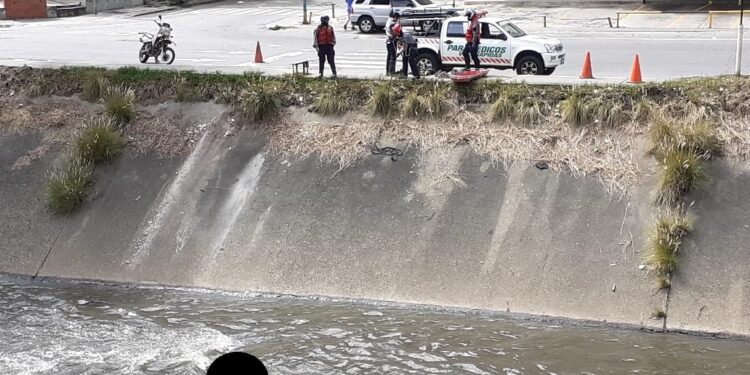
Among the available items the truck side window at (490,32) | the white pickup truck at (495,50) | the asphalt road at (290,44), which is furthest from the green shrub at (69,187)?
the truck side window at (490,32)

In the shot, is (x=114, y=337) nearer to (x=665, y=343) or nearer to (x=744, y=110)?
(x=665, y=343)

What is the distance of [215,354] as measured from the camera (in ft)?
35.3

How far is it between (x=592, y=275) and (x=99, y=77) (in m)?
10.2

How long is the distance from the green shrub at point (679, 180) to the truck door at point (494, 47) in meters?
8.99

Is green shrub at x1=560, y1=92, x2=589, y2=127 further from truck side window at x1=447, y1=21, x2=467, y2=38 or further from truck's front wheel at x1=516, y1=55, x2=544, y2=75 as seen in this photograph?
truck side window at x1=447, y1=21, x2=467, y2=38

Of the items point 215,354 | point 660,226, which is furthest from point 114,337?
point 660,226

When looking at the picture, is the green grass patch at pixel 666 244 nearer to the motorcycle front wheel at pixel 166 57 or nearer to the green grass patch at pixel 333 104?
the green grass patch at pixel 333 104

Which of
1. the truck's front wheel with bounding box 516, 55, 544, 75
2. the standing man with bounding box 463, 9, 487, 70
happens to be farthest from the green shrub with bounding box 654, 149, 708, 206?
the truck's front wheel with bounding box 516, 55, 544, 75

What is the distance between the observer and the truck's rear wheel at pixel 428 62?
21.9m

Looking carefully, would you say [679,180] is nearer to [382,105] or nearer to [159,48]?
[382,105]

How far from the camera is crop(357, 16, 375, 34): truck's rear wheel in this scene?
37134mm

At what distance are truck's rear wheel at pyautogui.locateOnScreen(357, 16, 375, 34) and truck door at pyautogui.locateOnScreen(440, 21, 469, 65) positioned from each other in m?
15.6

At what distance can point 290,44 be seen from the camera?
33.3 meters

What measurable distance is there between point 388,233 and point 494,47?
30.5 ft
